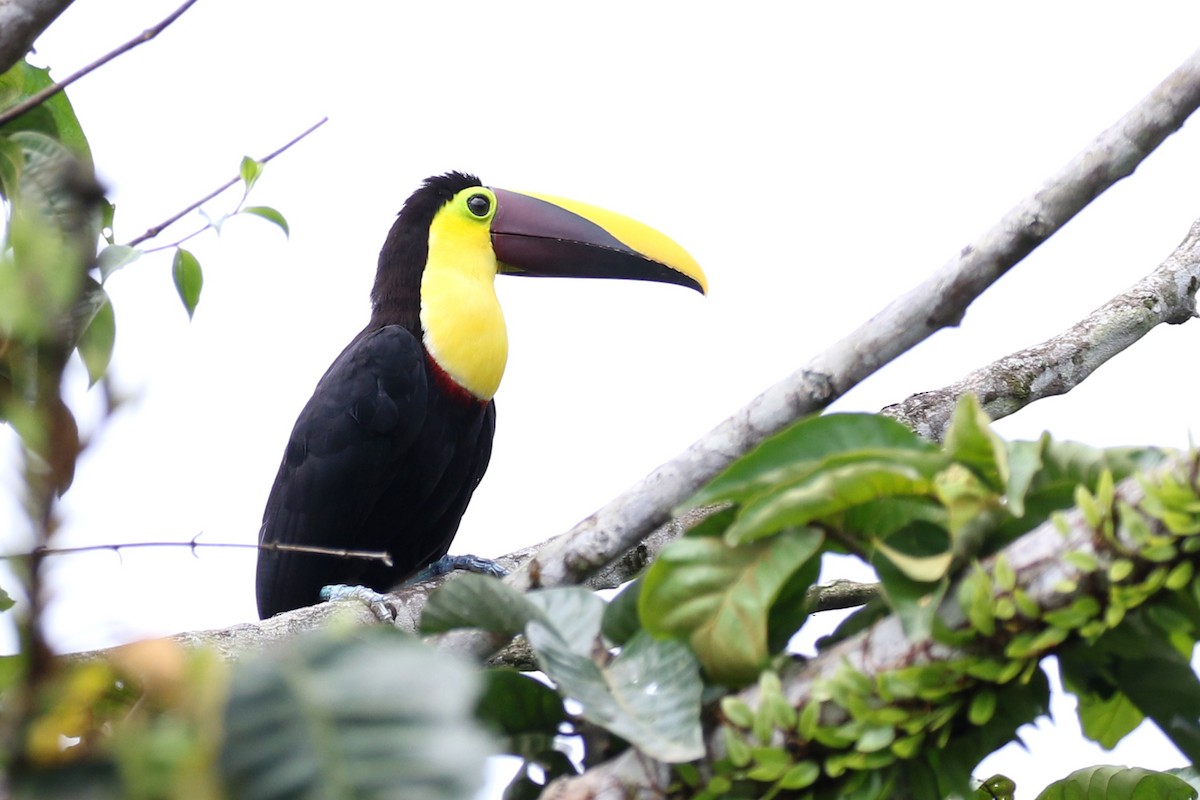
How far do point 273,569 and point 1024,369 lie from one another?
6.39 feet

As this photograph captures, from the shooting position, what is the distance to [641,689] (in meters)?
0.92

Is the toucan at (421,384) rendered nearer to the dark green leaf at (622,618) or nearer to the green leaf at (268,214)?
the green leaf at (268,214)

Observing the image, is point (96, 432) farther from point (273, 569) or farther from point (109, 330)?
point (273, 569)

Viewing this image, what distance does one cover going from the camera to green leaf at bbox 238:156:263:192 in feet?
4.89

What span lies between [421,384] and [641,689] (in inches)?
94.9

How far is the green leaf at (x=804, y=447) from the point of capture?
3.02 ft

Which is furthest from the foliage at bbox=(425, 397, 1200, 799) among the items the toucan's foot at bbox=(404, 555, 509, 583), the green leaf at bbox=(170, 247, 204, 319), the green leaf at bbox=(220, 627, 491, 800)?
the toucan's foot at bbox=(404, 555, 509, 583)

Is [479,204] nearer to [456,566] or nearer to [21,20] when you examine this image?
[456,566]

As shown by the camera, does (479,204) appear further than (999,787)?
Yes

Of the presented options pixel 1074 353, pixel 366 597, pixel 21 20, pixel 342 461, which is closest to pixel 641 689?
pixel 21 20

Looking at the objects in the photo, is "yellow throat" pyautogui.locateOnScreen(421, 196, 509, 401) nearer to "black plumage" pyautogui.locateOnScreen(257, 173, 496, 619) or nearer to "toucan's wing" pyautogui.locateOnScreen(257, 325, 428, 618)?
"black plumage" pyautogui.locateOnScreen(257, 173, 496, 619)

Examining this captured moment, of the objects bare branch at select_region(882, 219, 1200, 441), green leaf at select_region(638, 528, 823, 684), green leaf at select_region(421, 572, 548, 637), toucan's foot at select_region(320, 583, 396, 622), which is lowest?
green leaf at select_region(638, 528, 823, 684)

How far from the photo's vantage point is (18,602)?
1.73ft

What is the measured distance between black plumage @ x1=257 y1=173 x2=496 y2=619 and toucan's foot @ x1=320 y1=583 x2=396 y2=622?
0.13 m
